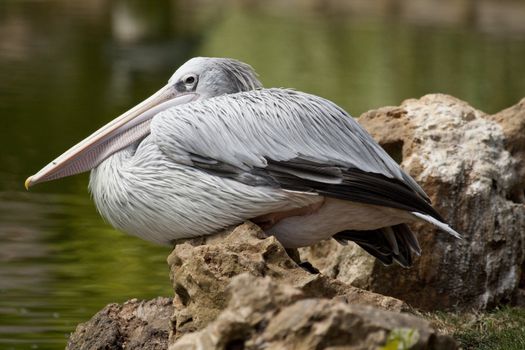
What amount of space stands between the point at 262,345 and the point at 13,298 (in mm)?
4267

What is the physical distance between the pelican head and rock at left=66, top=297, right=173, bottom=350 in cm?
64

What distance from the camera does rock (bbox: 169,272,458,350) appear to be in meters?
3.30

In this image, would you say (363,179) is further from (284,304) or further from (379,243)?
(284,304)

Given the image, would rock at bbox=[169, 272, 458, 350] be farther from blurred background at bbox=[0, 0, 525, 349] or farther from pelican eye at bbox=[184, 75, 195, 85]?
blurred background at bbox=[0, 0, 525, 349]

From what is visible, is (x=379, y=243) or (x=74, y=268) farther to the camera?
(x=74, y=268)

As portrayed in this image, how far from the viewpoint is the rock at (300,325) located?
330 centimetres

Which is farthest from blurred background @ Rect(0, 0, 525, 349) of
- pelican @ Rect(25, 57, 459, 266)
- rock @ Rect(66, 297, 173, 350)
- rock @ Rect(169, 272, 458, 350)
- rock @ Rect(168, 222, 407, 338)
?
rock @ Rect(169, 272, 458, 350)

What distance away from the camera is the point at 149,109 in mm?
5625

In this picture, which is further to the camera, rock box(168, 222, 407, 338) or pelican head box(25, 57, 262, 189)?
pelican head box(25, 57, 262, 189)

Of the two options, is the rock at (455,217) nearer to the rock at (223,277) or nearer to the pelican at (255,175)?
the pelican at (255,175)

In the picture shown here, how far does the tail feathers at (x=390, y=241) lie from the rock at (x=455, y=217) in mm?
578

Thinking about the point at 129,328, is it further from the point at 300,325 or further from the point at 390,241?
the point at 300,325

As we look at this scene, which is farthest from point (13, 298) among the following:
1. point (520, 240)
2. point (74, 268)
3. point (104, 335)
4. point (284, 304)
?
point (284, 304)

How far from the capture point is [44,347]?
641cm
